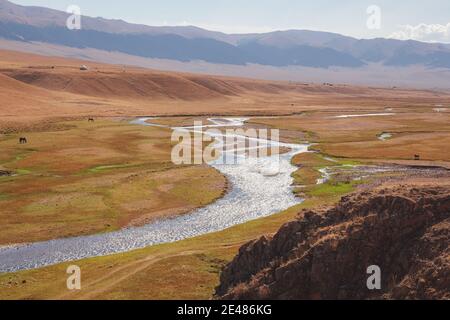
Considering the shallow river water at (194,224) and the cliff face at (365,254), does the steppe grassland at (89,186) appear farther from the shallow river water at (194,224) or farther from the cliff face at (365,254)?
the cliff face at (365,254)

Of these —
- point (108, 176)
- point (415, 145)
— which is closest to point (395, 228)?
point (108, 176)

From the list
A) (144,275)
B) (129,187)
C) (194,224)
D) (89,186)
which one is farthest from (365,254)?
(89,186)

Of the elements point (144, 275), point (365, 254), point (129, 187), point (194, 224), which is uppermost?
point (365, 254)

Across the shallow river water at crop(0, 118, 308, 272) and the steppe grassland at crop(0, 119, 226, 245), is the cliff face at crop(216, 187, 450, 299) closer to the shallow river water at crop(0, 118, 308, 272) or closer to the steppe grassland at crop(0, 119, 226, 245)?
the shallow river water at crop(0, 118, 308, 272)

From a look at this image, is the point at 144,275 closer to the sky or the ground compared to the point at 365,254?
closer to the ground

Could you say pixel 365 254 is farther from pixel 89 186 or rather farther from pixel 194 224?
pixel 89 186
